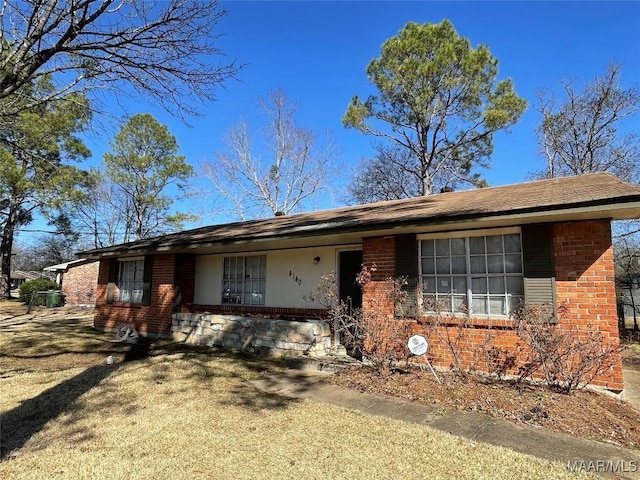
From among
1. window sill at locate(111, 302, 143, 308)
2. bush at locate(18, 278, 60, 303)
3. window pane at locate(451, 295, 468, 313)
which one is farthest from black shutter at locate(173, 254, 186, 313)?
bush at locate(18, 278, 60, 303)

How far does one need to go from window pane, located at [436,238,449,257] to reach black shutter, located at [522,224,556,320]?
4.44 feet

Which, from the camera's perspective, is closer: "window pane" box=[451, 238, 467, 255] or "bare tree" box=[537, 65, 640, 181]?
"window pane" box=[451, 238, 467, 255]

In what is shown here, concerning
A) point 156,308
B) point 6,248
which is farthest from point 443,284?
point 6,248

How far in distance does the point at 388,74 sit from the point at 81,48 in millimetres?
15733

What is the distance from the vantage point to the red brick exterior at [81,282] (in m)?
30.0

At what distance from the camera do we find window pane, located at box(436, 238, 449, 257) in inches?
287

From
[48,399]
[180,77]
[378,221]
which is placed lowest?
[48,399]

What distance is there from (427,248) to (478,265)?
38.4 inches

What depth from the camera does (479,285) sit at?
690 centimetres

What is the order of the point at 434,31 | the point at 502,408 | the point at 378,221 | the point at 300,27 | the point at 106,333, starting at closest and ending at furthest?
the point at 502,408 < the point at 378,221 < the point at 300,27 < the point at 106,333 < the point at 434,31

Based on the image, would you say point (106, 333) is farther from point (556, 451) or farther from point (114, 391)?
point (556, 451)

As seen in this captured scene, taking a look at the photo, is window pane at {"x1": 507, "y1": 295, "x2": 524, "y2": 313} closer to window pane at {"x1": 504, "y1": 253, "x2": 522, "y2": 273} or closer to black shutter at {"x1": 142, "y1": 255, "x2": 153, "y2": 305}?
window pane at {"x1": 504, "y1": 253, "x2": 522, "y2": 273}

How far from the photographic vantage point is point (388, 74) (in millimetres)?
19125

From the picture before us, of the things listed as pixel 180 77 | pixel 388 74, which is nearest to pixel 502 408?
pixel 180 77
